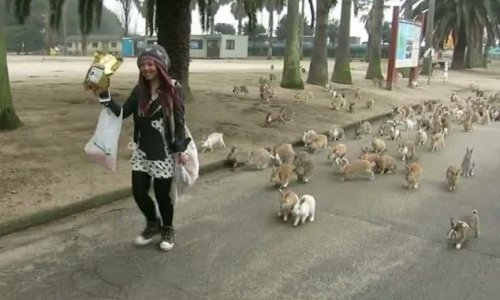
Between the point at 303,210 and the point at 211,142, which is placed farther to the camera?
the point at 211,142

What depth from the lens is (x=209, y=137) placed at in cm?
937

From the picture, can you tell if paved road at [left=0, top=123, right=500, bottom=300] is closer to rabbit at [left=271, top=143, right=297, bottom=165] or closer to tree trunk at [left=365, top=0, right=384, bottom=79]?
→ rabbit at [left=271, top=143, right=297, bottom=165]

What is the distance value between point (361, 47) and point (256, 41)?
1429cm

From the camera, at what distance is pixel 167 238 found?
5.20m

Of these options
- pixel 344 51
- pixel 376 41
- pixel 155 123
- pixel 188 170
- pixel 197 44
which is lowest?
pixel 188 170

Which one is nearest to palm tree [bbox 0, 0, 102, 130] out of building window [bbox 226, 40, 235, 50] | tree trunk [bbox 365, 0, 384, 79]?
tree trunk [bbox 365, 0, 384, 79]

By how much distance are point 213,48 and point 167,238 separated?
60128 mm

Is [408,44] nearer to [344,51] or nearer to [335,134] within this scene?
[344,51]

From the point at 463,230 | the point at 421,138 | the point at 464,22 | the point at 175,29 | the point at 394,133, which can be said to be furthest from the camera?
the point at 464,22

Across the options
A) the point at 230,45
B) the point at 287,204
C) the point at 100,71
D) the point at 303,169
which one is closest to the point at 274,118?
the point at 303,169

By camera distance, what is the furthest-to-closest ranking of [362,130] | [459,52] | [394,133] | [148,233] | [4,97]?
[459,52] < [362,130] < [394,133] < [4,97] < [148,233]

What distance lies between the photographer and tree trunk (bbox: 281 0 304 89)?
18.5 meters

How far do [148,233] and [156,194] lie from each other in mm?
427

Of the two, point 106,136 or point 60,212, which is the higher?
point 106,136
